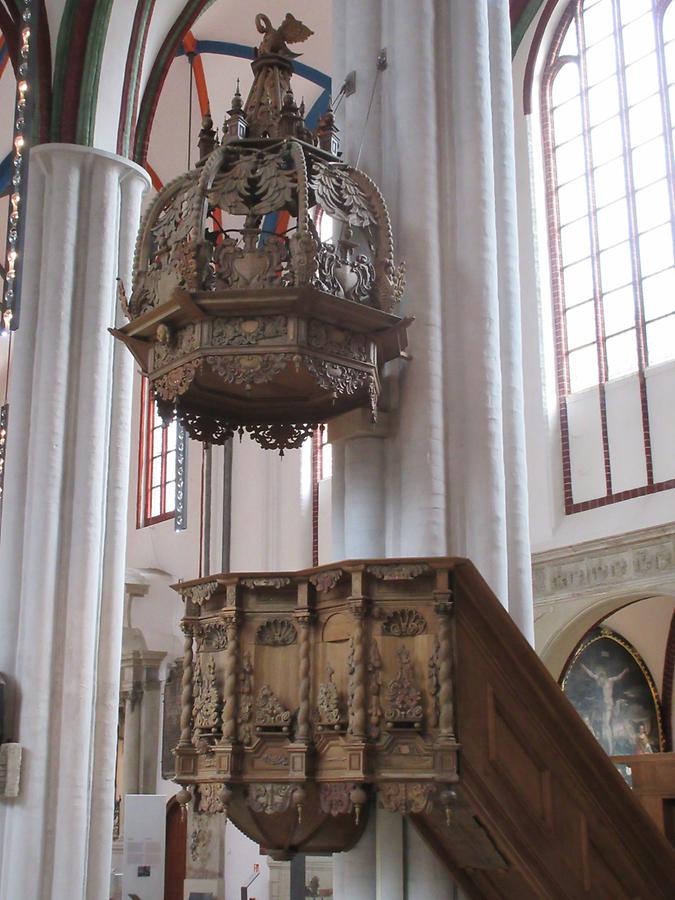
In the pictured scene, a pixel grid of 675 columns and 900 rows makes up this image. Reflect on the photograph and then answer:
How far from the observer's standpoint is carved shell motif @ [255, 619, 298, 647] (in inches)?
213

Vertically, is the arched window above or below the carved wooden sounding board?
above

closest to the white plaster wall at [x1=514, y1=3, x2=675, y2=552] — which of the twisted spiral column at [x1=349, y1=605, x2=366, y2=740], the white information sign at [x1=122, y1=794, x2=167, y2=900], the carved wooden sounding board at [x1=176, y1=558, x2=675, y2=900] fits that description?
the white information sign at [x1=122, y1=794, x2=167, y2=900]

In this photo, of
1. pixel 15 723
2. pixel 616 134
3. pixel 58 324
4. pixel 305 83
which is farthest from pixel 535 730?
pixel 305 83

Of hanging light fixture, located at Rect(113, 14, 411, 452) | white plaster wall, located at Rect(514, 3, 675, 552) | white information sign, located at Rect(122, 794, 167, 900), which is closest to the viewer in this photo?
hanging light fixture, located at Rect(113, 14, 411, 452)

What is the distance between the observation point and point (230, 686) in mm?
5309

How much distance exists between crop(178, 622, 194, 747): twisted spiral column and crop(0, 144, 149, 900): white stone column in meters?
4.36

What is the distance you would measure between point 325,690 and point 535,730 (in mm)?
885

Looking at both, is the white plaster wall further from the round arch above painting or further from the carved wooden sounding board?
the carved wooden sounding board

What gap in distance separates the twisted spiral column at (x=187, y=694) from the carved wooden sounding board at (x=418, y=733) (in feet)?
0.24

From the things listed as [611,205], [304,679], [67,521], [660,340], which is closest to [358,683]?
[304,679]

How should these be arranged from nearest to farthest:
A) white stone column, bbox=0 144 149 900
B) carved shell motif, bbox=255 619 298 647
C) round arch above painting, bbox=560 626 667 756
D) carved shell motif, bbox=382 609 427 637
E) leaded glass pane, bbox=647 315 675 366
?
carved shell motif, bbox=382 609 427 637 < carved shell motif, bbox=255 619 298 647 < white stone column, bbox=0 144 149 900 < leaded glass pane, bbox=647 315 675 366 < round arch above painting, bbox=560 626 667 756

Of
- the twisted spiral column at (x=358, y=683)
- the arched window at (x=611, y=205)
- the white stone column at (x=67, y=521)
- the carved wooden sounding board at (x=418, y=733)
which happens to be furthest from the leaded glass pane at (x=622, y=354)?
the twisted spiral column at (x=358, y=683)

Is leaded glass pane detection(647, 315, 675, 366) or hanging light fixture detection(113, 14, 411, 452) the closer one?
hanging light fixture detection(113, 14, 411, 452)

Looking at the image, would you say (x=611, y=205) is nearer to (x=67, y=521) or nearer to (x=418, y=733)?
(x=67, y=521)
